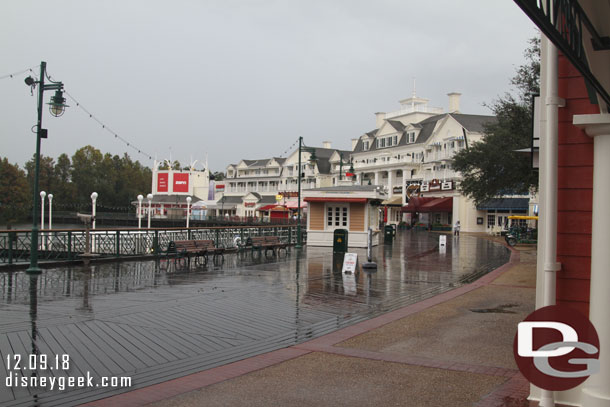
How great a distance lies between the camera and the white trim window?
30141mm

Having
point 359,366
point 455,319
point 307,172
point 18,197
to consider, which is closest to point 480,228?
point 307,172

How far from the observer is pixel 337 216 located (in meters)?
30.4

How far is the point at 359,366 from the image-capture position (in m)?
6.70

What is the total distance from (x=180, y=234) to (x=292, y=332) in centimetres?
1762

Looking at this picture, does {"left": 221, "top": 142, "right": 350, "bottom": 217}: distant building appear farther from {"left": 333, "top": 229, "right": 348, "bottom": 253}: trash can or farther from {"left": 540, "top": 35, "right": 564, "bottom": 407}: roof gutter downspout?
{"left": 540, "top": 35, "right": 564, "bottom": 407}: roof gutter downspout

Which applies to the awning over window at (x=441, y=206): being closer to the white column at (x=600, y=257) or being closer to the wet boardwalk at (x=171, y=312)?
the wet boardwalk at (x=171, y=312)

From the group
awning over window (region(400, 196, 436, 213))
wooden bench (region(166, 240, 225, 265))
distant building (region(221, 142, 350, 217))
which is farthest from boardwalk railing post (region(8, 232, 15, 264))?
distant building (region(221, 142, 350, 217))

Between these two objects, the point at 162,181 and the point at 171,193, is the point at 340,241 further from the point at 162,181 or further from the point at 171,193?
the point at 162,181

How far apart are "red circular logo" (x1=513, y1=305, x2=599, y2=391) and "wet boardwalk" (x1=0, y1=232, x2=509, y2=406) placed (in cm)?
371

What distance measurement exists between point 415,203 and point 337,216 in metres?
33.9

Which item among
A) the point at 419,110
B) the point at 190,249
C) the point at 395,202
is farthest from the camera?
the point at 419,110

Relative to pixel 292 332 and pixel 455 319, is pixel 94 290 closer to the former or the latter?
pixel 292 332

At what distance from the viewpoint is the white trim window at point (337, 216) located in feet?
98.9

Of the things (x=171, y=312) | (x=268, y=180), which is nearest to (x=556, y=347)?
(x=171, y=312)
